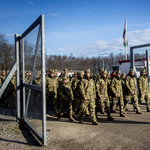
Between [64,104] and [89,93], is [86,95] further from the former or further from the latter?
[64,104]

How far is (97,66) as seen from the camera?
233 feet

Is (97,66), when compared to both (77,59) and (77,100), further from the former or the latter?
(77,100)

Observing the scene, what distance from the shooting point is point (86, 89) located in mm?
6008

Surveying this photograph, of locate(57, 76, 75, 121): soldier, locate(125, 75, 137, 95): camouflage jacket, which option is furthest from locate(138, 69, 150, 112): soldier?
locate(57, 76, 75, 121): soldier

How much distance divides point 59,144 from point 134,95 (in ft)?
15.2

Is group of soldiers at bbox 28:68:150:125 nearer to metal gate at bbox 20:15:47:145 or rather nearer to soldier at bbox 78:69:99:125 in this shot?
soldier at bbox 78:69:99:125

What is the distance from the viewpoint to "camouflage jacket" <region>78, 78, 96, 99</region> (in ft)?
19.4

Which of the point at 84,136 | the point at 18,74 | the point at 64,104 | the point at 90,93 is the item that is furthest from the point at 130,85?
the point at 18,74

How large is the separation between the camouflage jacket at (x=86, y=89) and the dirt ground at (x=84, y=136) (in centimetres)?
102

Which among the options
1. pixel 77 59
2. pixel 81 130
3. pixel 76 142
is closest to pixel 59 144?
pixel 76 142

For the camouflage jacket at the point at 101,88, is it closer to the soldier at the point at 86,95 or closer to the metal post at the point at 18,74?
the soldier at the point at 86,95

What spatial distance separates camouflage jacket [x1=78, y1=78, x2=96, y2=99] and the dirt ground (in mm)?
1021

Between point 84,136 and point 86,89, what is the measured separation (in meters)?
1.86

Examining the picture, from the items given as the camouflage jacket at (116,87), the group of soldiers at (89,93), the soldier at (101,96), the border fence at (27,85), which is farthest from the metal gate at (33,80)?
the camouflage jacket at (116,87)
